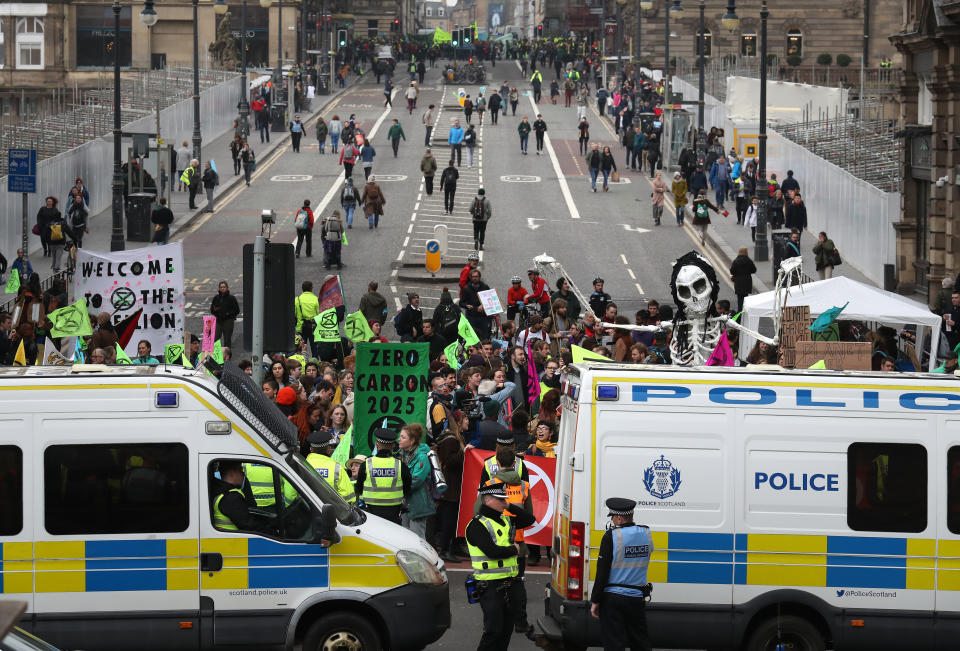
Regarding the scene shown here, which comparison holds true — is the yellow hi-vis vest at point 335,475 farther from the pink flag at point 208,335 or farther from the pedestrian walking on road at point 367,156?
the pedestrian walking on road at point 367,156

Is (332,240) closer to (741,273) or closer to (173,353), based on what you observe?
(741,273)

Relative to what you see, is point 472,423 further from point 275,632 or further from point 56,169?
point 56,169

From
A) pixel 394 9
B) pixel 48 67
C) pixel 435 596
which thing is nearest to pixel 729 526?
pixel 435 596

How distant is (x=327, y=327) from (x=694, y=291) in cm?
852

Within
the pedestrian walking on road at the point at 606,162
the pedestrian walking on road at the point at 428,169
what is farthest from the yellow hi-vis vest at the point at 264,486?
the pedestrian walking on road at the point at 606,162

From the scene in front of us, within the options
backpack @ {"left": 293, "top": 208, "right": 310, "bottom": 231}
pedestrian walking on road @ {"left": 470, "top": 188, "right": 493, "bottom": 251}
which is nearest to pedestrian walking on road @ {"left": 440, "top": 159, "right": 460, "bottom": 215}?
pedestrian walking on road @ {"left": 470, "top": 188, "right": 493, "bottom": 251}

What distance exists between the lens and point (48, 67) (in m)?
98.8

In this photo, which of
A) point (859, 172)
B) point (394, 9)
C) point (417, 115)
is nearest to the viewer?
point (859, 172)

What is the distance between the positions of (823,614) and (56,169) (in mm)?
32251

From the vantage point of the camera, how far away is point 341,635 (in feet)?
37.7

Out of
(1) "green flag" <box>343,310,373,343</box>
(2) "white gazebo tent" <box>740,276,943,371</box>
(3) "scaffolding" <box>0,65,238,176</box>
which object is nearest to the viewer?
(2) "white gazebo tent" <box>740,276,943,371</box>

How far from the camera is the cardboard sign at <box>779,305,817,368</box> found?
1877cm

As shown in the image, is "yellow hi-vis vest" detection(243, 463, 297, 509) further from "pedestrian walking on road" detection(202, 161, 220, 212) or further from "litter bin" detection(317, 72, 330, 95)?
"litter bin" detection(317, 72, 330, 95)

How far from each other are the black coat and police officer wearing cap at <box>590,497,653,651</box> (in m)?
19.4
